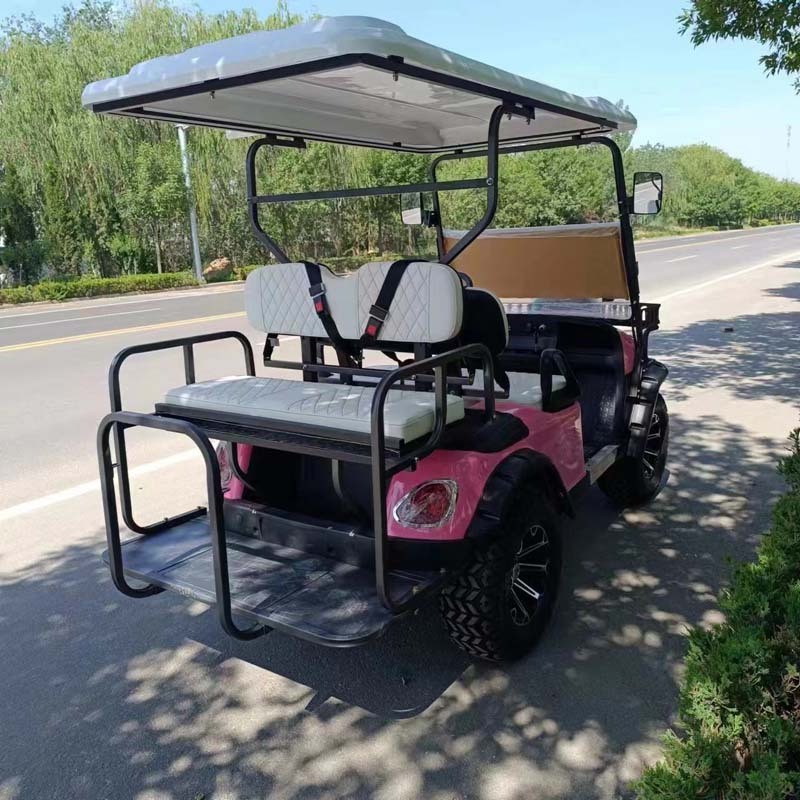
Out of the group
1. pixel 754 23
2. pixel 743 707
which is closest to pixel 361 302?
pixel 743 707

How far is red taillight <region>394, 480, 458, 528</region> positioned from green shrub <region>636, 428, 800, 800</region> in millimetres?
917

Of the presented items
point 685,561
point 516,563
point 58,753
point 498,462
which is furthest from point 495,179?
point 58,753

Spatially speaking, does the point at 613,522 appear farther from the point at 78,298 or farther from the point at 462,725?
the point at 78,298

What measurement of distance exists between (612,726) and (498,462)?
1001 millimetres

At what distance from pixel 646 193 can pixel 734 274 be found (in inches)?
743

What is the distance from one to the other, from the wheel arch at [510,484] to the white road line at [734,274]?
43.3ft

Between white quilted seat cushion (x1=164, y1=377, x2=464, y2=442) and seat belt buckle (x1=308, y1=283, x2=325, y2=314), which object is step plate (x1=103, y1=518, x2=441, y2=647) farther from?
seat belt buckle (x1=308, y1=283, x2=325, y2=314)

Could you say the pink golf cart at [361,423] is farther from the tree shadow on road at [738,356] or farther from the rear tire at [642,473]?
the tree shadow on road at [738,356]

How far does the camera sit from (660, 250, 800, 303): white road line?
54.1 feet

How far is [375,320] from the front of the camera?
2.96 metres

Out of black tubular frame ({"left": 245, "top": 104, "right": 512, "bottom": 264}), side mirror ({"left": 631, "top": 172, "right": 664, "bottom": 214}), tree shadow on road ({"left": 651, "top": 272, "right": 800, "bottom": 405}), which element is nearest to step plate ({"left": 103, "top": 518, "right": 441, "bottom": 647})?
black tubular frame ({"left": 245, "top": 104, "right": 512, "bottom": 264})

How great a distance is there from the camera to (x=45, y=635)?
Result: 328 cm

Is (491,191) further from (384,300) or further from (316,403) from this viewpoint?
(316,403)

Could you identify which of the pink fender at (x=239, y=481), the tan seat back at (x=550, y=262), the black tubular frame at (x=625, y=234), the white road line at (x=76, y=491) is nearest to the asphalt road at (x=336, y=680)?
the white road line at (x=76, y=491)
